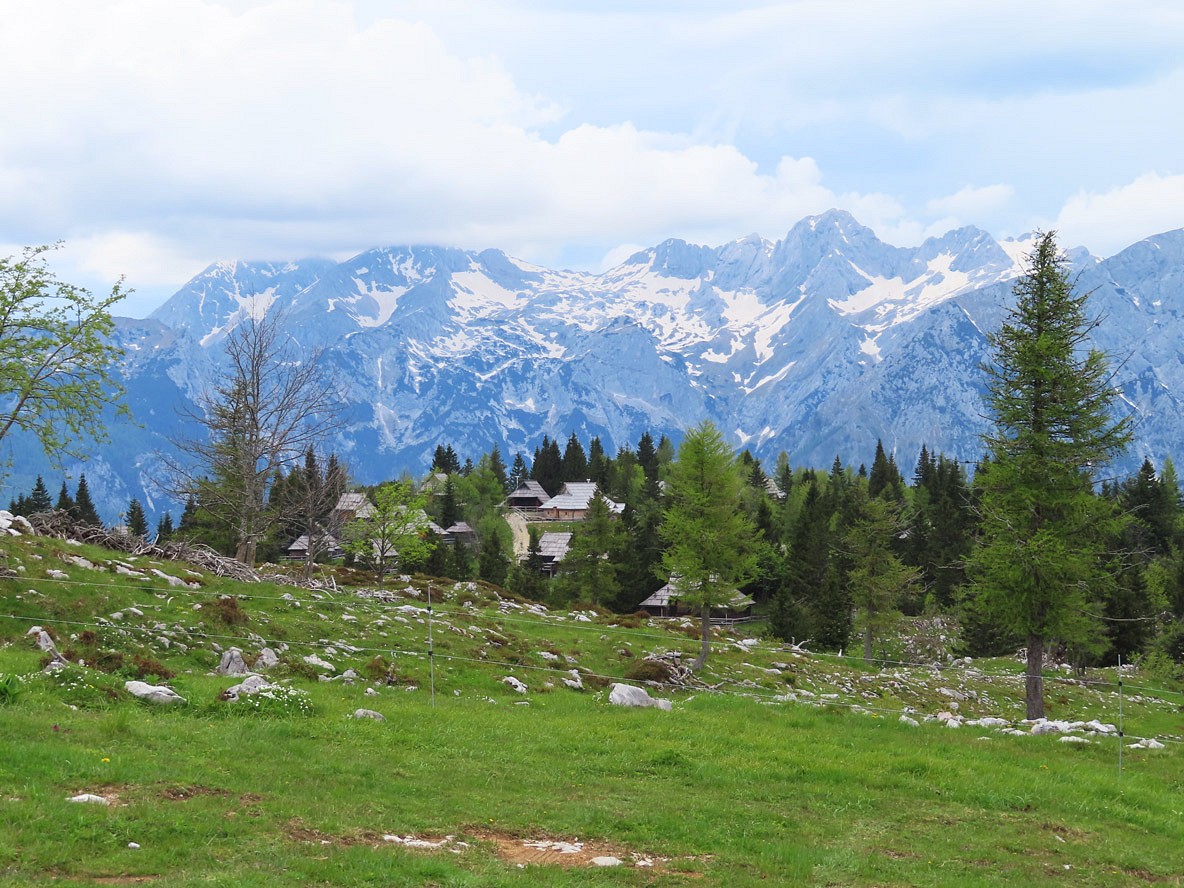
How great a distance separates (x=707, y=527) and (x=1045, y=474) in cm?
1458

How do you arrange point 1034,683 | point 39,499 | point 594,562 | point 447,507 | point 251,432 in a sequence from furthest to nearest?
point 447,507 < point 39,499 < point 594,562 < point 251,432 < point 1034,683

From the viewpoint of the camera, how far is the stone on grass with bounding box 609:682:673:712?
23.7m

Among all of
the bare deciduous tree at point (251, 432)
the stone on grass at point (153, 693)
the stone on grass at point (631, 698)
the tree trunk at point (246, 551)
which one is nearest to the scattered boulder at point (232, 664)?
the stone on grass at point (153, 693)

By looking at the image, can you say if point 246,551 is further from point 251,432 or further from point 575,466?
point 575,466

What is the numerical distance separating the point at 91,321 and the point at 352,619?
1156 centimetres

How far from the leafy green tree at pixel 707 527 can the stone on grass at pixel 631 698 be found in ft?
55.6

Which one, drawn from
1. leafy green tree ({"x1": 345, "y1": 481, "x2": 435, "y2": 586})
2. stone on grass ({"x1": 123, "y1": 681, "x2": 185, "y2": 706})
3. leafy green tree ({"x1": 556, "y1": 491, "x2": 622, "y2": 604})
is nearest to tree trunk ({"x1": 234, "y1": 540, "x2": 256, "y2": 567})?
leafy green tree ({"x1": 345, "y1": 481, "x2": 435, "y2": 586})

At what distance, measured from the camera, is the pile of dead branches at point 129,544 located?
32.8 meters

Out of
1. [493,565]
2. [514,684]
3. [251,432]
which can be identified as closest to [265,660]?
[514,684]

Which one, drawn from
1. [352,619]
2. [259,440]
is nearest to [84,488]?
[259,440]

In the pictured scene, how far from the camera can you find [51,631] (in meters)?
21.1

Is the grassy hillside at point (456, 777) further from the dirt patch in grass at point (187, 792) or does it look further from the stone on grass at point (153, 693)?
the stone on grass at point (153, 693)

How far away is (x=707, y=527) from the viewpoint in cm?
4169

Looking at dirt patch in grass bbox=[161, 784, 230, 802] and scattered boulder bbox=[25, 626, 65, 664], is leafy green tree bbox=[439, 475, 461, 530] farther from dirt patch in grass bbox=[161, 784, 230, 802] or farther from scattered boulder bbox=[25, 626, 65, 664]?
dirt patch in grass bbox=[161, 784, 230, 802]
